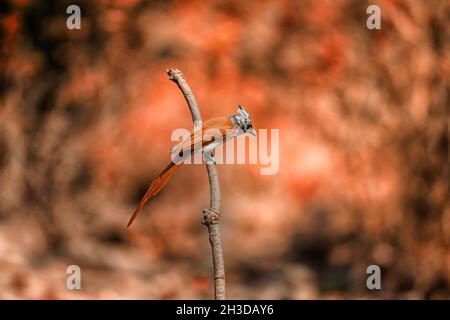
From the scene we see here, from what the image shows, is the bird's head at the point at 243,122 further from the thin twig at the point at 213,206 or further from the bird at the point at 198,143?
the thin twig at the point at 213,206

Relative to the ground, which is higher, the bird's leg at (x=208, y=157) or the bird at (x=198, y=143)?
the bird at (x=198, y=143)

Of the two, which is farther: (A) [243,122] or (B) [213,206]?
(A) [243,122]

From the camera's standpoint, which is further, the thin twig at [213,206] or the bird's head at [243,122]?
the bird's head at [243,122]

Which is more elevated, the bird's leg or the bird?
the bird

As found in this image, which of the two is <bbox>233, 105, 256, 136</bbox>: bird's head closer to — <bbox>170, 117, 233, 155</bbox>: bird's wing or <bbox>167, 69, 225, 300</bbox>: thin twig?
<bbox>170, 117, 233, 155</bbox>: bird's wing

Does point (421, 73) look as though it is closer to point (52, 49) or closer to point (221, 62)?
point (221, 62)

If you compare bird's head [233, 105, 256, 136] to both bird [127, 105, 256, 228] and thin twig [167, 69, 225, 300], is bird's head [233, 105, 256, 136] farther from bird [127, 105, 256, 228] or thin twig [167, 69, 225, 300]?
thin twig [167, 69, 225, 300]

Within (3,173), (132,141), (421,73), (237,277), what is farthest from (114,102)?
(421,73)

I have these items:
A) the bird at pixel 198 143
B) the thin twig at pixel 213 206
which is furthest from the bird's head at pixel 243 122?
the thin twig at pixel 213 206

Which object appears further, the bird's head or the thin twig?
the bird's head

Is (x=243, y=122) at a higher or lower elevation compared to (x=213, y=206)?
higher

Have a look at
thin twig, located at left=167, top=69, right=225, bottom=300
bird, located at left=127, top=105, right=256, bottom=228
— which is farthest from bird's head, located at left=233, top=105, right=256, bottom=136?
thin twig, located at left=167, top=69, right=225, bottom=300
